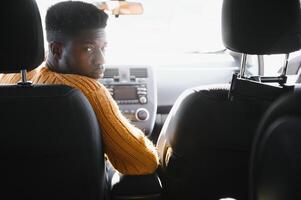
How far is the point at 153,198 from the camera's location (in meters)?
2.17

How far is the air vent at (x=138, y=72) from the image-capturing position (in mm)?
3555

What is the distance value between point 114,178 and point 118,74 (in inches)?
55.4

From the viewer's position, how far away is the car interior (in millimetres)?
1621

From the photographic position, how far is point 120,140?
2.02 m

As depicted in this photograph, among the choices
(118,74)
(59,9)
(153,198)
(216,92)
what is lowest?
(153,198)

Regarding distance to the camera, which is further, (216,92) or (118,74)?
(118,74)

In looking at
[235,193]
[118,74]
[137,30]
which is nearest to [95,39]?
[235,193]

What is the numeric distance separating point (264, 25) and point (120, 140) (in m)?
0.75

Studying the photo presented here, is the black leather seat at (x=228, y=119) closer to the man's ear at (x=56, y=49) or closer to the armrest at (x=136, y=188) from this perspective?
the armrest at (x=136, y=188)

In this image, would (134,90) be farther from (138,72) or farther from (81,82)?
(81,82)

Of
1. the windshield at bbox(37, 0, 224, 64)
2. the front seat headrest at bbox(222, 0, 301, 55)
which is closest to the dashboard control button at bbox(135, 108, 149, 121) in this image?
the windshield at bbox(37, 0, 224, 64)

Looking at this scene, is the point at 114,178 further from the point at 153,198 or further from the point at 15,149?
the point at 15,149

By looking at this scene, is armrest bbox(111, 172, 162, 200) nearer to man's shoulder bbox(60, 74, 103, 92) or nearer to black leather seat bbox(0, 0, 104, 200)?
black leather seat bbox(0, 0, 104, 200)

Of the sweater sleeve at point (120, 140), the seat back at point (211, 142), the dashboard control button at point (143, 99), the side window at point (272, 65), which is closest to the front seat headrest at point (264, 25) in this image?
the seat back at point (211, 142)
